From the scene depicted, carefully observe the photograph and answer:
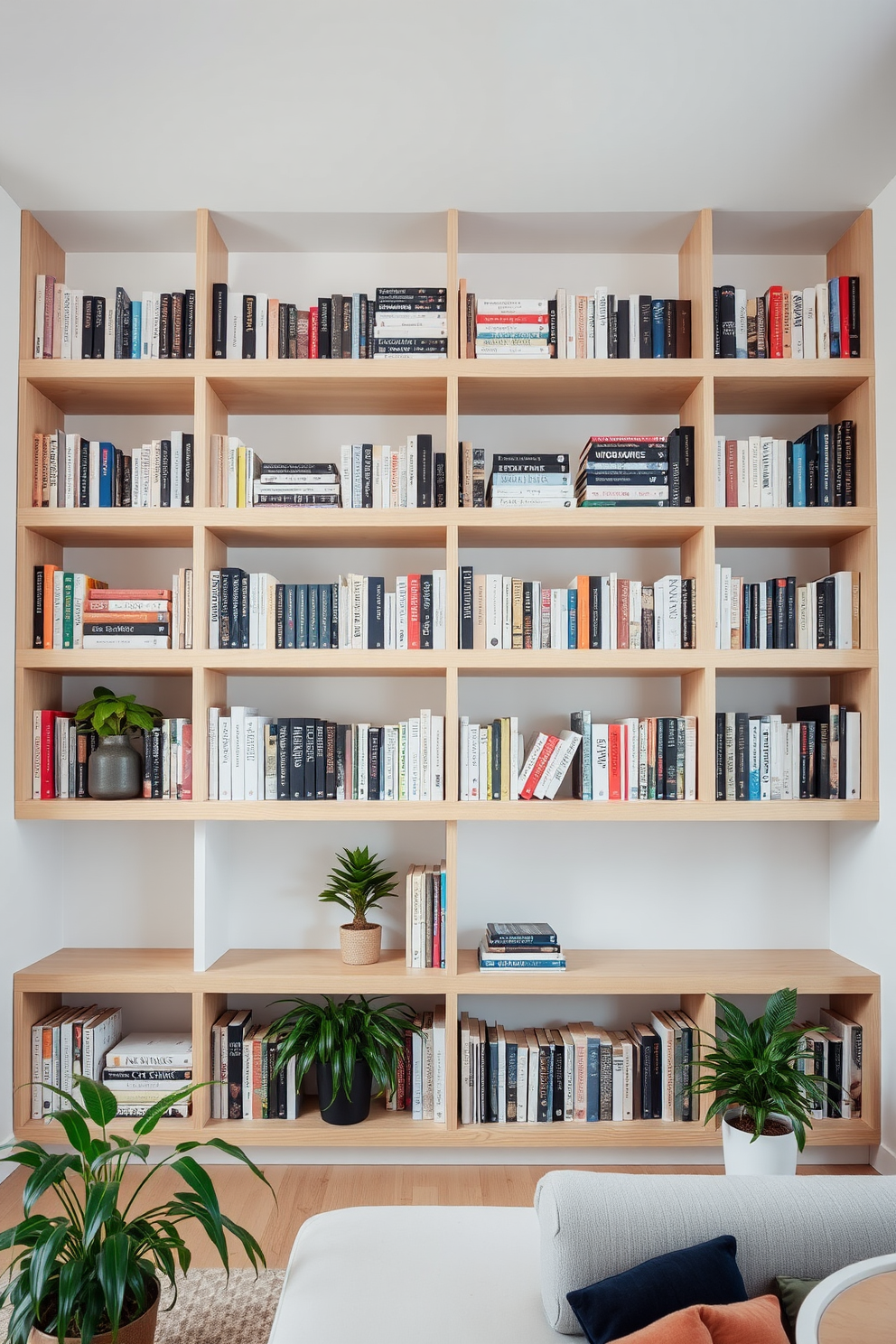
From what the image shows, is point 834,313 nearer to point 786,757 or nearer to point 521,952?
point 786,757

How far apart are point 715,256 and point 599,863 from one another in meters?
2.06

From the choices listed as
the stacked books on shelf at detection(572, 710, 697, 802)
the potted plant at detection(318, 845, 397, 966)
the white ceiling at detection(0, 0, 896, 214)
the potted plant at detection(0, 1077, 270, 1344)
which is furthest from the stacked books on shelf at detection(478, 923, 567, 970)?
the white ceiling at detection(0, 0, 896, 214)

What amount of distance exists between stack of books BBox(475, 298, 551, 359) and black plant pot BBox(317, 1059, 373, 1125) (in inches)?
84.6

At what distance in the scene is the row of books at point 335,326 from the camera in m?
2.67

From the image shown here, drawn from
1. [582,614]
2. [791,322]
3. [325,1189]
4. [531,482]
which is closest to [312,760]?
[582,614]

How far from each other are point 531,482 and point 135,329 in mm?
1315

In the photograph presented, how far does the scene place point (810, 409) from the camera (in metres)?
2.92

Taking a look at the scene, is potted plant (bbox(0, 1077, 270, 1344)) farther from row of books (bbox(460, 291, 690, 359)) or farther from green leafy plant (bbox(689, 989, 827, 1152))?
row of books (bbox(460, 291, 690, 359))

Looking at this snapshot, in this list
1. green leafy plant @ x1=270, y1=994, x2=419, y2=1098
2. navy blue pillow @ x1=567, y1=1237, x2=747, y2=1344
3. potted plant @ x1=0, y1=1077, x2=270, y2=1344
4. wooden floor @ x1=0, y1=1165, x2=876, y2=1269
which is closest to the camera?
navy blue pillow @ x1=567, y1=1237, x2=747, y2=1344

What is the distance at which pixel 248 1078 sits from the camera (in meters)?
2.62

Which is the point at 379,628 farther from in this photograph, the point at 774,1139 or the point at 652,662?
the point at 774,1139

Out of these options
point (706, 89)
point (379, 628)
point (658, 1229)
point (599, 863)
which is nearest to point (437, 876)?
point (599, 863)

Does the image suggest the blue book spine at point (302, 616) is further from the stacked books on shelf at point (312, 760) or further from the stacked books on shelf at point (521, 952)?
the stacked books on shelf at point (521, 952)

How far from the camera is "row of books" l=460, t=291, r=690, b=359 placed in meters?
2.66
